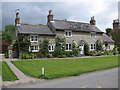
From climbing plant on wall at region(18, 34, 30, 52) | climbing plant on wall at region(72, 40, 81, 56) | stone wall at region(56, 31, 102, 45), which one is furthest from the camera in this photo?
climbing plant on wall at region(72, 40, 81, 56)

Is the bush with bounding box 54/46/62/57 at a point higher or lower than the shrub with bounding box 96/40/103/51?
lower

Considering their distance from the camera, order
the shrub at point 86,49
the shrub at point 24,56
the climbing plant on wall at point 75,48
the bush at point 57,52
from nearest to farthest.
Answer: the shrub at point 24,56 < the bush at point 57,52 < the climbing plant on wall at point 75,48 < the shrub at point 86,49

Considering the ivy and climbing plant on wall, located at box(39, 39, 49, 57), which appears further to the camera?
the ivy

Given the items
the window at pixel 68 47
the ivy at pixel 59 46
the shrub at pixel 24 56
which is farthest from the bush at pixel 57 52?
the shrub at pixel 24 56

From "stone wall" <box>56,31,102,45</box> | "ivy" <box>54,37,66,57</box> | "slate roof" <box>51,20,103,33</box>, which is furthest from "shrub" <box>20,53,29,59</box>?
"slate roof" <box>51,20,103,33</box>

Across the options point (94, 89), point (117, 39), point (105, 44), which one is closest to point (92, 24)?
point (105, 44)

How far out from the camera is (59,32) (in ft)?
81.5

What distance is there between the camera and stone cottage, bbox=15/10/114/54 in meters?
22.8

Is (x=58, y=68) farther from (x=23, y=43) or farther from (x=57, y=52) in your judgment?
(x=57, y=52)

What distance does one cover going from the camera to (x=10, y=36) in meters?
60.1

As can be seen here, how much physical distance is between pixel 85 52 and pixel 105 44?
821 cm

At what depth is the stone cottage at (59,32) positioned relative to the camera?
22.8 metres

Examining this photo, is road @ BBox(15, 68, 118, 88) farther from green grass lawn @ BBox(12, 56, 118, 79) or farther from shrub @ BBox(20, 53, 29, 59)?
shrub @ BBox(20, 53, 29, 59)

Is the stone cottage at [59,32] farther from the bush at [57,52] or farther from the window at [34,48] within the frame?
the bush at [57,52]
